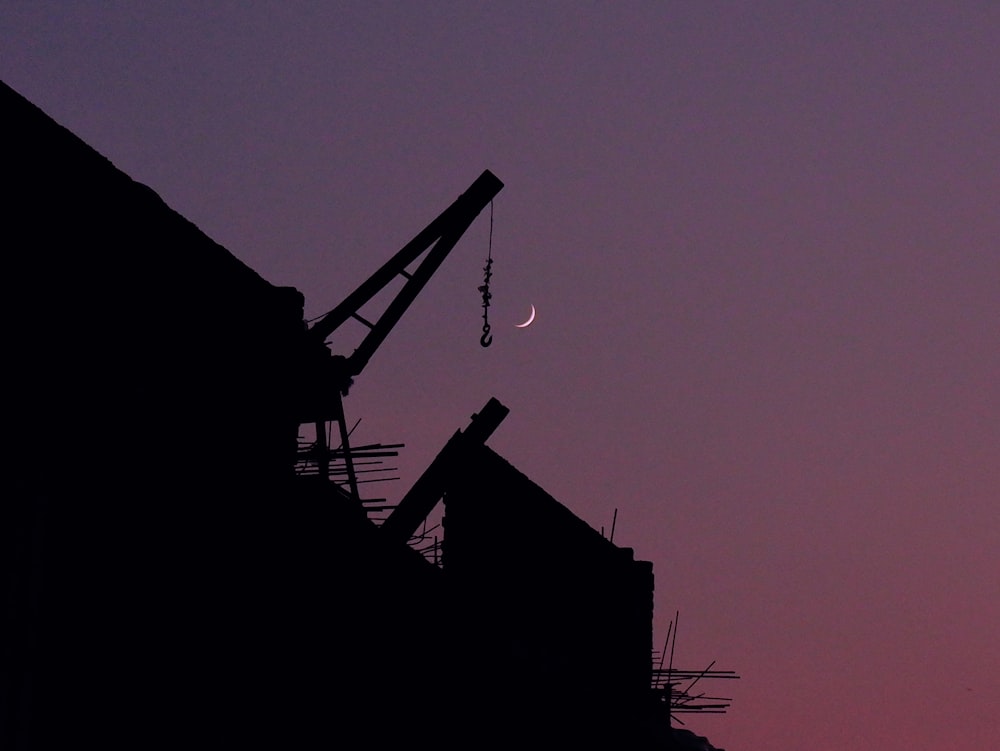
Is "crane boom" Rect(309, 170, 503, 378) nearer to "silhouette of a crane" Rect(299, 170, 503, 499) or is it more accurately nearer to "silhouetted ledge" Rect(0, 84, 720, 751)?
"silhouette of a crane" Rect(299, 170, 503, 499)

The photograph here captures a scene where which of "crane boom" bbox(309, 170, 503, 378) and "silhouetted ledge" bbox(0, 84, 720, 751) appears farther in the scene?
"crane boom" bbox(309, 170, 503, 378)

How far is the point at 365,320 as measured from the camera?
70.5 feet

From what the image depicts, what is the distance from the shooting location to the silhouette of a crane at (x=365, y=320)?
18609 mm

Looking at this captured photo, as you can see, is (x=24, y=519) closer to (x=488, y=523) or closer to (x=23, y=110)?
(x=23, y=110)

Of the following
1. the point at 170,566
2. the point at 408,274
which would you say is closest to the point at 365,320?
the point at 408,274

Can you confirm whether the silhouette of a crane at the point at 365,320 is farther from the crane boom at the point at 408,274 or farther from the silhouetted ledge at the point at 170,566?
the silhouetted ledge at the point at 170,566

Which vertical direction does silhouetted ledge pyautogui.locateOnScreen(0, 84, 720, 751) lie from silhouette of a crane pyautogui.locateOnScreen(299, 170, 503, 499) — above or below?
below

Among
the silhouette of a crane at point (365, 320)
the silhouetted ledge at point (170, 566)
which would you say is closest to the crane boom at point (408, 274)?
the silhouette of a crane at point (365, 320)

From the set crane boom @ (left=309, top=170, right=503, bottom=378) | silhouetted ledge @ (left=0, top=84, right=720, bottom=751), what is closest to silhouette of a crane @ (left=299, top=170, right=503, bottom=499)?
crane boom @ (left=309, top=170, right=503, bottom=378)

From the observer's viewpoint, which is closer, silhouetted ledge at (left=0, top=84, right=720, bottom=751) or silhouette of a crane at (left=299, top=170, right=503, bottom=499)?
silhouetted ledge at (left=0, top=84, right=720, bottom=751)

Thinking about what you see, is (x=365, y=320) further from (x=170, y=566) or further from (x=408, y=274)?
(x=170, y=566)

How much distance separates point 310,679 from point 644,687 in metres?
16.6

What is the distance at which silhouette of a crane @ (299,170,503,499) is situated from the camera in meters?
A: 18.6

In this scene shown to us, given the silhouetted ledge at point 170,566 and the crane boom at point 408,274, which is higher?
the crane boom at point 408,274
